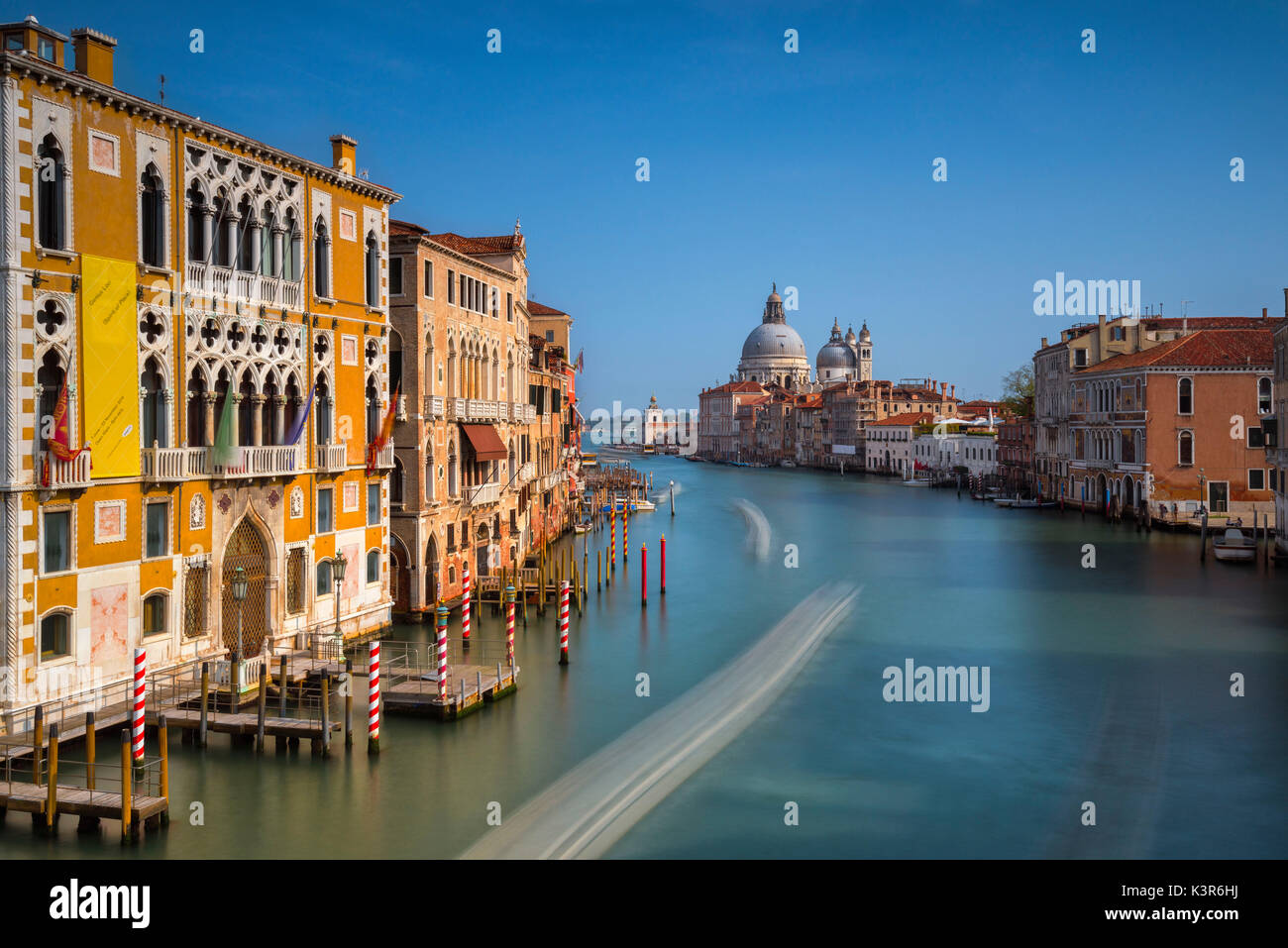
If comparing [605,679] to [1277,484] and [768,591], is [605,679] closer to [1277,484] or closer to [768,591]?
[768,591]

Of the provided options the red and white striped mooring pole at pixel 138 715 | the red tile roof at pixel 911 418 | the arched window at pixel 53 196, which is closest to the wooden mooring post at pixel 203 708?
the red and white striped mooring pole at pixel 138 715

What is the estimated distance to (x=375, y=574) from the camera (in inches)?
584

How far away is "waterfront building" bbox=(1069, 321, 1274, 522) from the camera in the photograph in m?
31.9

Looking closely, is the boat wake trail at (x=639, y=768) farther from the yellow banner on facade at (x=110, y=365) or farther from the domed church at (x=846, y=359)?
the domed church at (x=846, y=359)

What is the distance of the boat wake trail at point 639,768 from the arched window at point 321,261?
20.7 ft

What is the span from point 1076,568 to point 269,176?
1885 cm

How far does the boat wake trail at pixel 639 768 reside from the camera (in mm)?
8438

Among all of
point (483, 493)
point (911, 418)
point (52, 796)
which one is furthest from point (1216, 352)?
point (911, 418)

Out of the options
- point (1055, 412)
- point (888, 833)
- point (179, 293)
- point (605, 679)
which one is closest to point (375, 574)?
point (605, 679)

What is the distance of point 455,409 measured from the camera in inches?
683

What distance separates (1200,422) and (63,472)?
30.9 metres

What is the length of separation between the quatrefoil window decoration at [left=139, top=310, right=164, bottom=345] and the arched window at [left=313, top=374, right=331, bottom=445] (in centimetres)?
267

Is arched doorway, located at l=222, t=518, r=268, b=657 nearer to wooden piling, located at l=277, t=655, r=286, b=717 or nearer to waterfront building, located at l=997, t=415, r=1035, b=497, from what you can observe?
wooden piling, located at l=277, t=655, r=286, b=717

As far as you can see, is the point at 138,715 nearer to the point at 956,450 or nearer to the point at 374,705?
the point at 374,705
